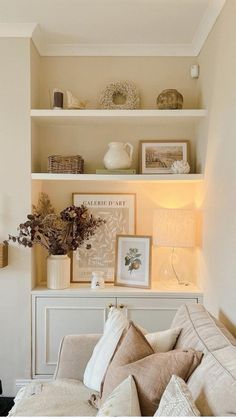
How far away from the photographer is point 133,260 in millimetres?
3146

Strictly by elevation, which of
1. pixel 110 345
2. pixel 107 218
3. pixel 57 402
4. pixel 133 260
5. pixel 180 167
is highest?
pixel 180 167

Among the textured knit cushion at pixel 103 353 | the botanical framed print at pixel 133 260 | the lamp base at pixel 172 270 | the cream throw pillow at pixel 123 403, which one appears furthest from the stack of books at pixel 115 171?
the cream throw pillow at pixel 123 403

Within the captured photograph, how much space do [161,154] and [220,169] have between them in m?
0.83

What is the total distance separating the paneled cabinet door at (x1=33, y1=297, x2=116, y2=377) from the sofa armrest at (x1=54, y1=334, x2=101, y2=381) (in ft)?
2.05

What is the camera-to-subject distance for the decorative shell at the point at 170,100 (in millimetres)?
3049

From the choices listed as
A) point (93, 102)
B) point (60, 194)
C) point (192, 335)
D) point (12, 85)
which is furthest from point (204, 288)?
point (12, 85)

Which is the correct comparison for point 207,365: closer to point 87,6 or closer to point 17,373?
point 17,373

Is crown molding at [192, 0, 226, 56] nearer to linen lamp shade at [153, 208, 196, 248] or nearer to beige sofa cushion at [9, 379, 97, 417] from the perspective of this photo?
linen lamp shade at [153, 208, 196, 248]

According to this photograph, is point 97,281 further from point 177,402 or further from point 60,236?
point 177,402

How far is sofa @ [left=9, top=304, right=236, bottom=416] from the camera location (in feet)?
4.30

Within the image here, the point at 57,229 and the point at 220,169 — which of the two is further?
the point at 57,229

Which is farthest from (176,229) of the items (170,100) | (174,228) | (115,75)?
(115,75)

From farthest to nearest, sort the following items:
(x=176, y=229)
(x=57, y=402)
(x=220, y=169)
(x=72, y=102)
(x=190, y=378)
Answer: (x=72, y=102), (x=176, y=229), (x=220, y=169), (x=57, y=402), (x=190, y=378)

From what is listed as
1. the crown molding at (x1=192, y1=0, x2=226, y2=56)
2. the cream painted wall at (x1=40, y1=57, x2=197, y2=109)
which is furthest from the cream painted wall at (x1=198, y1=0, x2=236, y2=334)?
the cream painted wall at (x1=40, y1=57, x2=197, y2=109)
